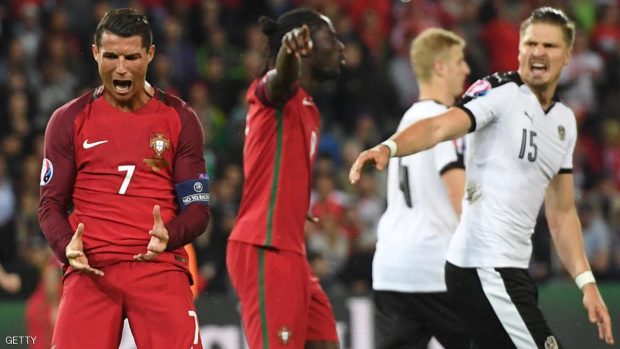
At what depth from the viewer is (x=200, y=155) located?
5746mm

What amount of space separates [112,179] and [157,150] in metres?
0.25

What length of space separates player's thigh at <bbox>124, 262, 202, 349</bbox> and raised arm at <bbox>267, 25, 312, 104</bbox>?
50.8 inches

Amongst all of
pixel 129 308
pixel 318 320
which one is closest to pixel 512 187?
pixel 318 320

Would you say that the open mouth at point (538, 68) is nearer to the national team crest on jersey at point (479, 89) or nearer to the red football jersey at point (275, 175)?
the national team crest on jersey at point (479, 89)

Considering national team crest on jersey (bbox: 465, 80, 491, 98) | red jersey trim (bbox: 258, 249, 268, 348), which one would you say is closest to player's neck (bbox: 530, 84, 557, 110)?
national team crest on jersey (bbox: 465, 80, 491, 98)

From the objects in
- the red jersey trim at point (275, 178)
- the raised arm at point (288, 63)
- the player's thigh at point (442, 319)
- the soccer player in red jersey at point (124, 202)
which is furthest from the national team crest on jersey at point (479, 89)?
the player's thigh at point (442, 319)

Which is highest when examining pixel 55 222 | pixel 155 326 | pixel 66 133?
pixel 66 133

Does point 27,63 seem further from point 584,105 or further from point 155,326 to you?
point 155,326

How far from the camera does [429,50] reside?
771 centimetres

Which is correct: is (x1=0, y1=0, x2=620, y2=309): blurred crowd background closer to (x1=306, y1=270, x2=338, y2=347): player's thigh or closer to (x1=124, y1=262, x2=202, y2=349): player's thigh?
(x1=306, y1=270, x2=338, y2=347): player's thigh

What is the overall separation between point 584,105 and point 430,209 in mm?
9090

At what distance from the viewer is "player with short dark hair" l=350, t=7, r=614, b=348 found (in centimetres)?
602

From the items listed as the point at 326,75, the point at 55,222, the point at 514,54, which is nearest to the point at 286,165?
the point at 326,75

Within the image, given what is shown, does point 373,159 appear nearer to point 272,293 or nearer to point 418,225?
point 272,293
